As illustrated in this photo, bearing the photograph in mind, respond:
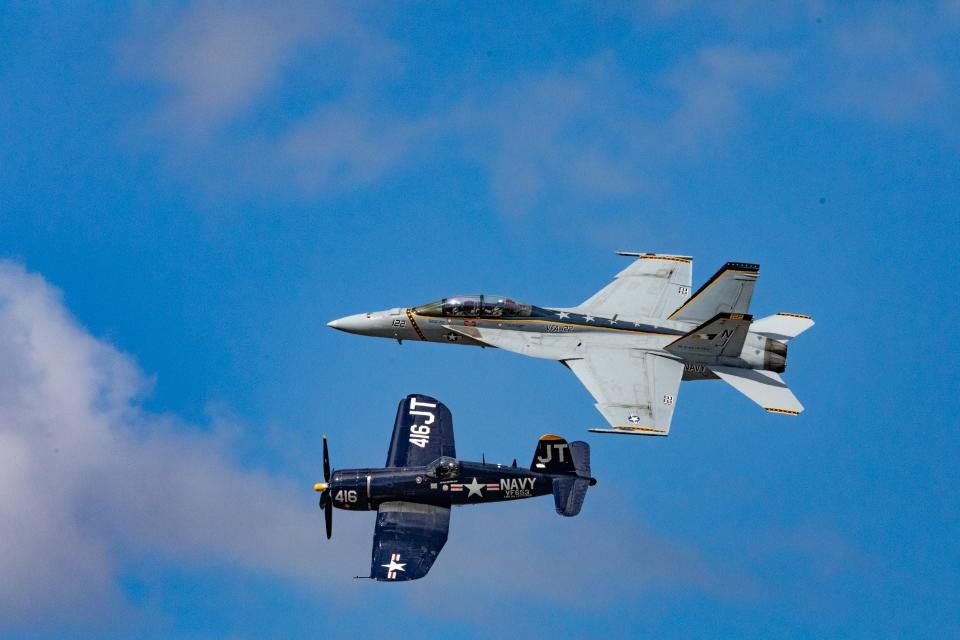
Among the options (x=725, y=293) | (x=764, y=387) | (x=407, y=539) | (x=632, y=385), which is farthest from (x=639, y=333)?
(x=407, y=539)

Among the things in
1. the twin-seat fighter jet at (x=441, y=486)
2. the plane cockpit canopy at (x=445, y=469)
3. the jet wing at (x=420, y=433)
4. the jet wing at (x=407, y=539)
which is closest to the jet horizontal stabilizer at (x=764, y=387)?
the twin-seat fighter jet at (x=441, y=486)

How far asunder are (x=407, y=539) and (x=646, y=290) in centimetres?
1594

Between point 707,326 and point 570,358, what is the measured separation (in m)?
5.39

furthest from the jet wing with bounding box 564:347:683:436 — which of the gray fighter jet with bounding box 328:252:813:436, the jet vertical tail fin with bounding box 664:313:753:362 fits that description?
the jet vertical tail fin with bounding box 664:313:753:362

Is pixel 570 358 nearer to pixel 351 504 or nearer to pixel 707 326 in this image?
pixel 707 326

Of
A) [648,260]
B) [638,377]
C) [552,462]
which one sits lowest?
[552,462]

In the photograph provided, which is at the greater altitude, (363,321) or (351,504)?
(363,321)

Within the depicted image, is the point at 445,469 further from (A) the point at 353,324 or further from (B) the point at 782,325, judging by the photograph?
(B) the point at 782,325

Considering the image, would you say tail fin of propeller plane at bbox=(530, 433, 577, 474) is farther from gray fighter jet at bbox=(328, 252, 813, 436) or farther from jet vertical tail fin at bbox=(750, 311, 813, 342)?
jet vertical tail fin at bbox=(750, 311, 813, 342)

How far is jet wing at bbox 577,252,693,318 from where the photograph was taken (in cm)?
6931

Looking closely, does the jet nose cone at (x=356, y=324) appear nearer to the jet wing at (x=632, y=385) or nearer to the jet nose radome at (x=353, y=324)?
the jet nose radome at (x=353, y=324)

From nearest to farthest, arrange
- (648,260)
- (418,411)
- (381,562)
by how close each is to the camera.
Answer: (381,562) → (418,411) → (648,260)

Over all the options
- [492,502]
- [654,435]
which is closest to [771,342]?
[654,435]

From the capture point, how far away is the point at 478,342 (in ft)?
225
